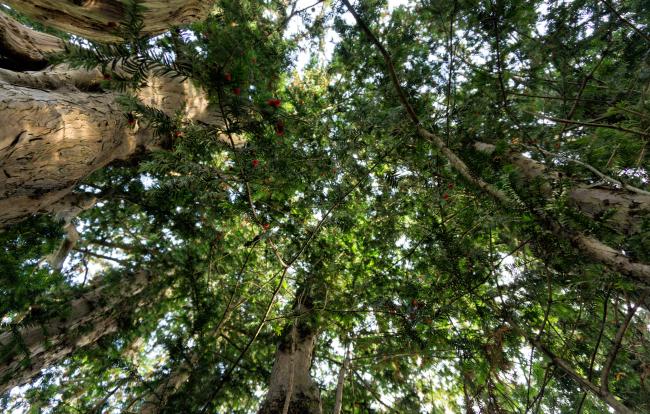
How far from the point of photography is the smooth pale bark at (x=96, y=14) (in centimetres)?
211

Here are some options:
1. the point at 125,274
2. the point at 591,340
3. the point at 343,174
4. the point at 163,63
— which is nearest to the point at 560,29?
the point at 343,174

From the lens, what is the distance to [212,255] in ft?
13.3

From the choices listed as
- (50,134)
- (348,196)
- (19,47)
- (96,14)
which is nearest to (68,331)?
(50,134)

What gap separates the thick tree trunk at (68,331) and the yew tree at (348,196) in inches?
1.4

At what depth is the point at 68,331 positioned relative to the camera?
4.05 metres

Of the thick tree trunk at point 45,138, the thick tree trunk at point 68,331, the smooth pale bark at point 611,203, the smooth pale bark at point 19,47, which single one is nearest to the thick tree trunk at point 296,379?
the smooth pale bark at point 611,203

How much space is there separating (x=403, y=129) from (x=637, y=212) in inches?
71.6

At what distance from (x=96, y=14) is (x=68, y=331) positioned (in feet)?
14.3

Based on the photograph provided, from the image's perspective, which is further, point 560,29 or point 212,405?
point 212,405

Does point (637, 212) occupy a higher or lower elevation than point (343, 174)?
lower

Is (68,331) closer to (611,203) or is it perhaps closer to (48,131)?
(48,131)

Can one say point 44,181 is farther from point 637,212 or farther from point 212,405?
point 637,212

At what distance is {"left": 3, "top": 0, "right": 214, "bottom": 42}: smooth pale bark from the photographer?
2.11m

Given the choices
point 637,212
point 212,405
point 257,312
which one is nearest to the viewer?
point 637,212
